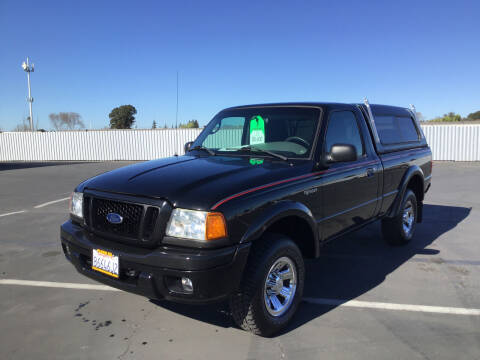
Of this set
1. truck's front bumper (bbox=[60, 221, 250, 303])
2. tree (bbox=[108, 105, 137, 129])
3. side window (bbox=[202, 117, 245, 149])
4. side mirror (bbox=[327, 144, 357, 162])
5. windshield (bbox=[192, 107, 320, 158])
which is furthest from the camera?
tree (bbox=[108, 105, 137, 129])

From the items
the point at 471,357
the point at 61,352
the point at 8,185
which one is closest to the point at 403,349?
the point at 471,357

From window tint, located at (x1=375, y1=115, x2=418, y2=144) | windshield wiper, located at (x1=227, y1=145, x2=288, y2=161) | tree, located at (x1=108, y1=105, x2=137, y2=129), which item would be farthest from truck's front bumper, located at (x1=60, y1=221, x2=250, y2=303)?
tree, located at (x1=108, y1=105, x2=137, y2=129)

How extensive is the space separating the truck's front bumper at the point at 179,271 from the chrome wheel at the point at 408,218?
3455mm

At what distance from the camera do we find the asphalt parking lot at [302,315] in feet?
8.82

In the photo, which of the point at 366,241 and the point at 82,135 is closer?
the point at 366,241

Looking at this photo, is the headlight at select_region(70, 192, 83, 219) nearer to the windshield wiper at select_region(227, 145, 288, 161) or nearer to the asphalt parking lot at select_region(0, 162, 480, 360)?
the asphalt parking lot at select_region(0, 162, 480, 360)

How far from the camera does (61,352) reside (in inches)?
104

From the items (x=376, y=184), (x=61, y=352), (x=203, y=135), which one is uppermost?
(x=203, y=135)

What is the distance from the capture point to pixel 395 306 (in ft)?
11.0

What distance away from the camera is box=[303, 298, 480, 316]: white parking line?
3.26 meters

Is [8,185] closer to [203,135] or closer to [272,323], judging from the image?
[203,135]

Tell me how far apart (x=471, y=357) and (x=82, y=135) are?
27.9 metres

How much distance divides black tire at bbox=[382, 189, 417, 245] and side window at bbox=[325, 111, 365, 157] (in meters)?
1.39

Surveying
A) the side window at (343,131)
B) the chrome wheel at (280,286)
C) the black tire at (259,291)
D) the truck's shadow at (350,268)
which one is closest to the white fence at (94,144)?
the truck's shadow at (350,268)
